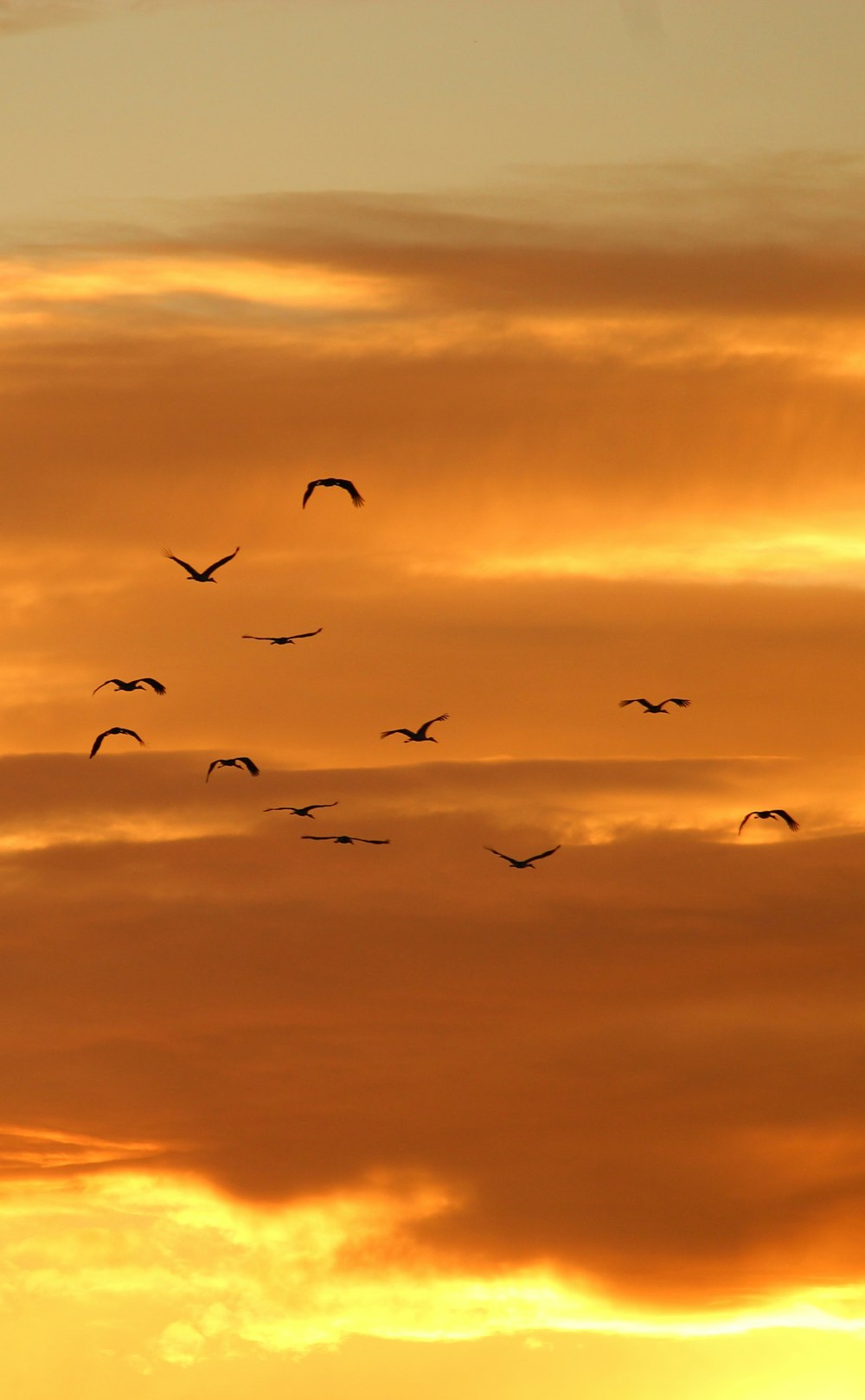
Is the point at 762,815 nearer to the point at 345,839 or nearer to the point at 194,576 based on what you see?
the point at 345,839

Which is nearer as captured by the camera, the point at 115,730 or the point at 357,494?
the point at 357,494

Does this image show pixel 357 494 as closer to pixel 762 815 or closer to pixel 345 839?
pixel 345 839

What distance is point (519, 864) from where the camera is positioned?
195 meters

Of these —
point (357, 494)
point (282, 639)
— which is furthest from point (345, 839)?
point (357, 494)

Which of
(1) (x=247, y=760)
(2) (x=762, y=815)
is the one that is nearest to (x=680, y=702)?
(2) (x=762, y=815)

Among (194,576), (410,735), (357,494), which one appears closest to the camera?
(357,494)

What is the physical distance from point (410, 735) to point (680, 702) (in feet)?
63.9

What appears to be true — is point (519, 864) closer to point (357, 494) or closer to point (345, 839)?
point (345, 839)

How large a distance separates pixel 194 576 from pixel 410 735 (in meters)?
23.4

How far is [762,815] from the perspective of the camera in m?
194

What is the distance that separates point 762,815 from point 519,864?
1830cm

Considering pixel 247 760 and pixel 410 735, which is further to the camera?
pixel 410 735

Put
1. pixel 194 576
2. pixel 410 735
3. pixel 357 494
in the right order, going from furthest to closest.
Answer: pixel 410 735 < pixel 194 576 < pixel 357 494

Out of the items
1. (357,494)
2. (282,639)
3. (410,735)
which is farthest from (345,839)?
(357,494)
